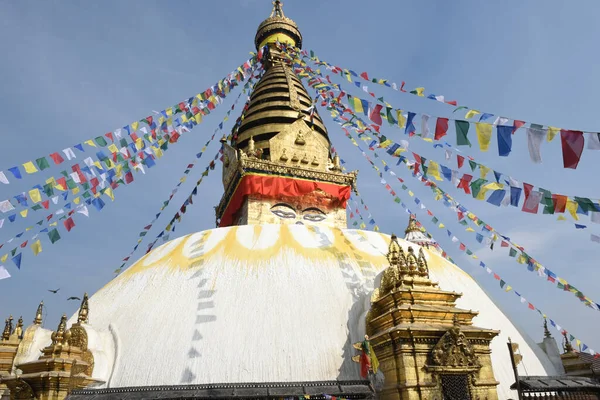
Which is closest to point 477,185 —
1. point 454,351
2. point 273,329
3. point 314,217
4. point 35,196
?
point 454,351

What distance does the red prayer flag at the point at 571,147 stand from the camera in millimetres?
6125

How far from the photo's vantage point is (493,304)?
1009 cm

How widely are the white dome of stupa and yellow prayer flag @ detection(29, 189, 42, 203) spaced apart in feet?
8.70

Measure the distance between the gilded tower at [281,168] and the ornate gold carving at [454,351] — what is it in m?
10.6

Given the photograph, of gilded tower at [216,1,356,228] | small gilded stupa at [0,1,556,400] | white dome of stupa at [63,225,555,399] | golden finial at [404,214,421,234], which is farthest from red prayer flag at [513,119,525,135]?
golden finial at [404,214,421,234]

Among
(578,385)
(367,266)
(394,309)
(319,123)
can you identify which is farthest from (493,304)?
(319,123)

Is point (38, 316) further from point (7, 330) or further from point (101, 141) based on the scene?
point (101, 141)

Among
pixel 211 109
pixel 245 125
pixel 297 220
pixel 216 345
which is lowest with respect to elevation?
pixel 216 345

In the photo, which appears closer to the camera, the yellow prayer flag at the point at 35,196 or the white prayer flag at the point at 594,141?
the white prayer flag at the point at 594,141

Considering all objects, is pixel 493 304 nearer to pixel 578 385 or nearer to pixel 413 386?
pixel 578 385

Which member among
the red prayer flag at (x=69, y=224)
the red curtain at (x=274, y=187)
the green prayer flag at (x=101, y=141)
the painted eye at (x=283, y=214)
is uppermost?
the red curtain at (x=274, y=187)

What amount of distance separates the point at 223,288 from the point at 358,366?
3.15 metres

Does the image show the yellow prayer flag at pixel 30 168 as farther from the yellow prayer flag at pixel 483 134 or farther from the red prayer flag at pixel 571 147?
the red prayer flag at pixel 571 147

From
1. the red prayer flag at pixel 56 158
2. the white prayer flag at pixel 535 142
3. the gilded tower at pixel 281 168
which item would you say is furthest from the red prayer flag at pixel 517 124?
the gilded tower at pixel 281 168
